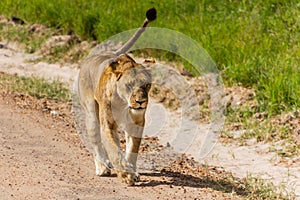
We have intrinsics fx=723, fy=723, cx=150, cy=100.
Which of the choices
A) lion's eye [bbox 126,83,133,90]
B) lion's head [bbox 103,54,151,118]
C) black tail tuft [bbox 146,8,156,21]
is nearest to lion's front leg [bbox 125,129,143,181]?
lion's head [bbox 103,54,151,118]

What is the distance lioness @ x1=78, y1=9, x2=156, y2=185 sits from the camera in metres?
5.21

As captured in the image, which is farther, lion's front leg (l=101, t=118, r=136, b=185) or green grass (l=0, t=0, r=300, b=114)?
green grass (l=0, t=0, r=300, b=114)

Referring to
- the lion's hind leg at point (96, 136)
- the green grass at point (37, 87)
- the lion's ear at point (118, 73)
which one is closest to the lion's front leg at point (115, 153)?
the lion's hind leg at point (96, 136)

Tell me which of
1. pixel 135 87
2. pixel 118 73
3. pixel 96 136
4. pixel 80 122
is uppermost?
pixel 118 73

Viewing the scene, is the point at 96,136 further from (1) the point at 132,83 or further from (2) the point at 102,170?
(1) the point at 132,83

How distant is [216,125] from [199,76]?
3.61ft

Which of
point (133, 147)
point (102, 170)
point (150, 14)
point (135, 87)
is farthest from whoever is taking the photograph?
point (150, 14)

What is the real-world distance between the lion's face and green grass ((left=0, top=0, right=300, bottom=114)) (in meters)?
3.12

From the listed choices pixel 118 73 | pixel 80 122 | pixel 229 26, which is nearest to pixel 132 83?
pixel 118 73

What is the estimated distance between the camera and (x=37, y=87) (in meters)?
9.06

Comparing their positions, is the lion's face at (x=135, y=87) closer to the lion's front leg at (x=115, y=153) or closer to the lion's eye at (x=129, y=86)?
the lion's eye at (x=129, y=86)

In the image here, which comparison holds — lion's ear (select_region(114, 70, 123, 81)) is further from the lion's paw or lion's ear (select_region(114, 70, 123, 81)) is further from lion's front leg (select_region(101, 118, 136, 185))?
the lion's paw

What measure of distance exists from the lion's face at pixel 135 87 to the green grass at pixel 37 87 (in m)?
3.63

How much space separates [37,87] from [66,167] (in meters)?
3.49
